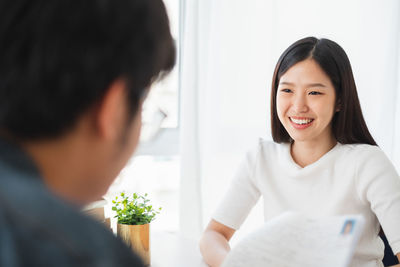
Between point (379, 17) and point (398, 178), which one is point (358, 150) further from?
point (379, 17)

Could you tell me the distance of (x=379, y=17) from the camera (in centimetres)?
214

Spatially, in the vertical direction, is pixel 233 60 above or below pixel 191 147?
above

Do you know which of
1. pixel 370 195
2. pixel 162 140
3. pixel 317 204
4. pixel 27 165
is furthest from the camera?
pixel 162 140

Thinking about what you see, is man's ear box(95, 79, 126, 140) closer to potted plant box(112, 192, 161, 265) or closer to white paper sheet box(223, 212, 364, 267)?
white paper sheet box(223, 212, 364, 267)

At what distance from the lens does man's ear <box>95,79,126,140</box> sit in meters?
0.46

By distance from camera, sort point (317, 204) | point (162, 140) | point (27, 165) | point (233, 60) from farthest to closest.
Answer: point (162, 140) → point (233, 60) → point (317, 204) → point (27, 165)

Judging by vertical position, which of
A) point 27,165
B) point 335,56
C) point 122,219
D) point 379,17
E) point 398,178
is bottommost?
point 122,219

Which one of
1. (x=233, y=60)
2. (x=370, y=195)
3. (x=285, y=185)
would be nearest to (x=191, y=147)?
(x=233, y=60)

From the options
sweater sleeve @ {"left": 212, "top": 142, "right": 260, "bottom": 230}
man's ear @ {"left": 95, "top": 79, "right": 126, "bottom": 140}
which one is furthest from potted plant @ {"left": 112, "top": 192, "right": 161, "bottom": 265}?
man's ear @ {"left": 95, "top": 79, "right": 126, "bottom": 140}

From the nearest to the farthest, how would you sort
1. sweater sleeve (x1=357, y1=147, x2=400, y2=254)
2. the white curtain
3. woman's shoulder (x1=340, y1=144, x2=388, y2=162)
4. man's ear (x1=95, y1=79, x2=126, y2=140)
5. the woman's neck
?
man's ear (x1=95, y1=79, x2=126, y2=140) < sweater sleeve (x1=357, y1=147, x2=400, y2=254) < woman's shoulder (x1=340, y1=144, x2=388, y2=162) < the woman's neck < the white curtain

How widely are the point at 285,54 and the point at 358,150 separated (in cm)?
39

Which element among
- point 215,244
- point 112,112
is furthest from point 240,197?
point 112,112

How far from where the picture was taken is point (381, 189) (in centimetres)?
130

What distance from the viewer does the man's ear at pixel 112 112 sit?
46 centimetres
